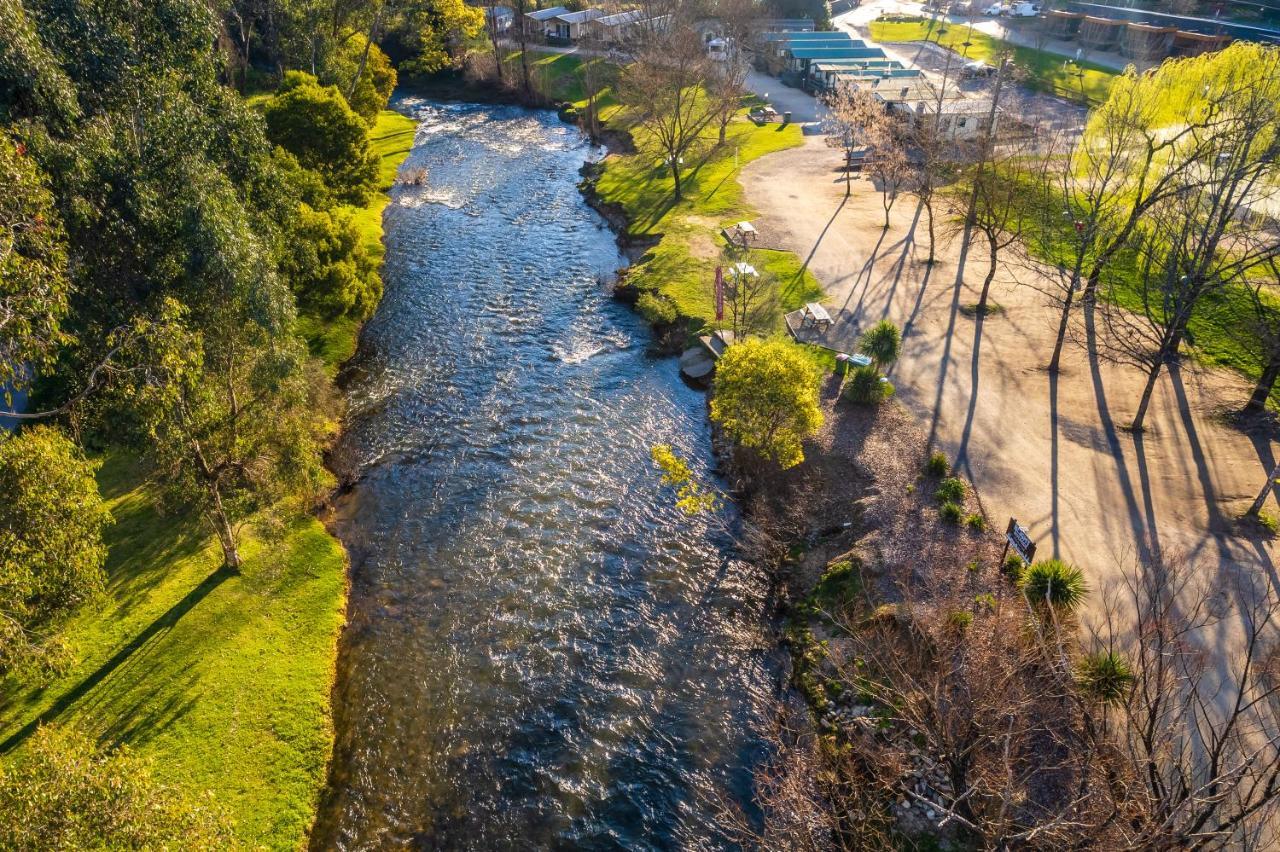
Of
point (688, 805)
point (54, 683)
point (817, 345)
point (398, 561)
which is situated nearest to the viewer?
point (688, 805)

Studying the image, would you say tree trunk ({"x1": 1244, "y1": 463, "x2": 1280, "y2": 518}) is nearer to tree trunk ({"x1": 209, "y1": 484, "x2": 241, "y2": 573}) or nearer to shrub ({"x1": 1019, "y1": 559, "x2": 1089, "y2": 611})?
shrub ({"x1": 1019, "y1": 559, "x2": 1089, "y2": 611})

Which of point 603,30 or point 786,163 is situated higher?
point 603,30

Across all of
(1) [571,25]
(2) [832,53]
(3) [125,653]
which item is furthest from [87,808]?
(1) [571,25]

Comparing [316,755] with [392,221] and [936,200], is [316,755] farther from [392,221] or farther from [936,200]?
[936,200]

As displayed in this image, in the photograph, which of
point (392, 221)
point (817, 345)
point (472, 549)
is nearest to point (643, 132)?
point (392, 221)

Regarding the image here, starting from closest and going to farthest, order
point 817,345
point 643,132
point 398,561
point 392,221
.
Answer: point 398,561 < point 817,345 < point 392,221 < point 643,132

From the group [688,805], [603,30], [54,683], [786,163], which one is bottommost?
[688,805]

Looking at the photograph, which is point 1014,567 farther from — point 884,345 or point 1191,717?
point 884,345
